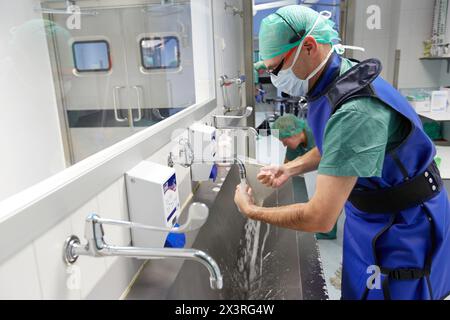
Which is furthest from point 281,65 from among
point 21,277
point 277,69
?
point 21,277

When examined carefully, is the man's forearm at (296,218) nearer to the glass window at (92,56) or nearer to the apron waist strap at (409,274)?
the apron waist strap at (409,274)

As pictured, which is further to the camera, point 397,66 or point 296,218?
point 397,66

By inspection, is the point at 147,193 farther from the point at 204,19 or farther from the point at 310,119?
the point at 204,19

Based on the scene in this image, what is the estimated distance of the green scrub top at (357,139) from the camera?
0.84 m

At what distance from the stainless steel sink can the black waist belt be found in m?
0.39

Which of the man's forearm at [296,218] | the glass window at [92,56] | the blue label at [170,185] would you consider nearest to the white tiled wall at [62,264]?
the blue label at [170,185]

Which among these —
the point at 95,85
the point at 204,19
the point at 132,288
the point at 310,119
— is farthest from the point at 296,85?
the point at 95,85

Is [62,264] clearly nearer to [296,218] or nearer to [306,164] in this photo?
[296,218]

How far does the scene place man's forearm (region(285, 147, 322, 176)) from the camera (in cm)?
146

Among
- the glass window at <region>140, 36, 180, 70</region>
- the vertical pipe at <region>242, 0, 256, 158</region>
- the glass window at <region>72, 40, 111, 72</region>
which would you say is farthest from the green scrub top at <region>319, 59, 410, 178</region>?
the glass window at <region>72, 40, 111, 72</region>

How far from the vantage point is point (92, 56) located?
9.55ft

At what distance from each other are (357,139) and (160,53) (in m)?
2.36

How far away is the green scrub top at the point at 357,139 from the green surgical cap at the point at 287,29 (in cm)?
28

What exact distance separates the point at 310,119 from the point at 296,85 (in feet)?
0.40
